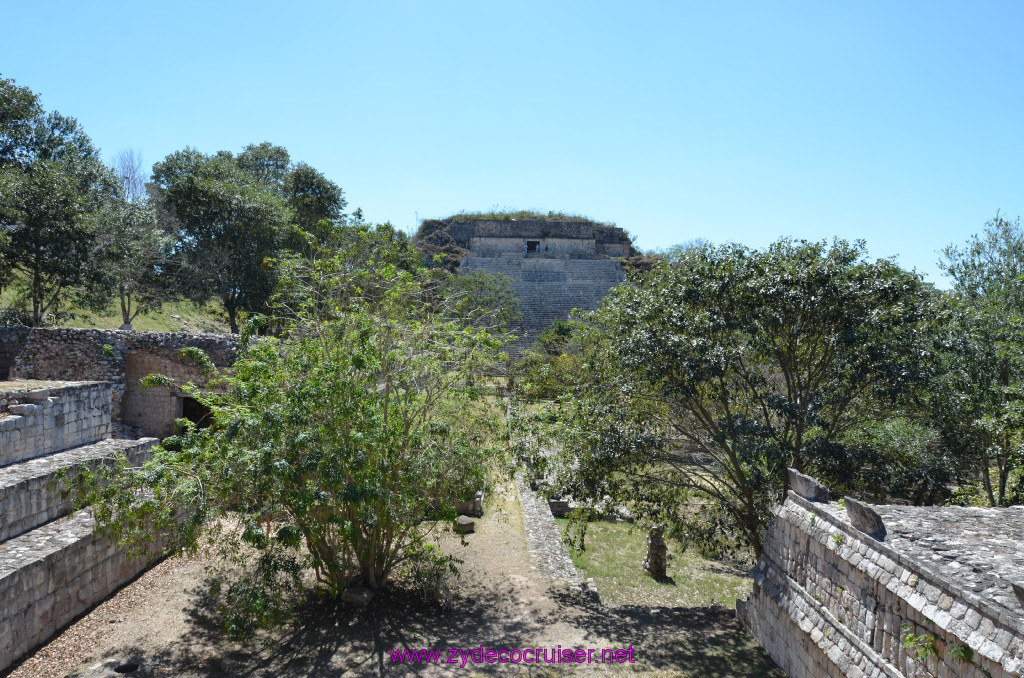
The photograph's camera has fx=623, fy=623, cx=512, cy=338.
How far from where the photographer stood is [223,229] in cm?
1841

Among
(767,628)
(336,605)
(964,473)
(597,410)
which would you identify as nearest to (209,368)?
(336,605)

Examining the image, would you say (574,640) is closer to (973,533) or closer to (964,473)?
(973,533)

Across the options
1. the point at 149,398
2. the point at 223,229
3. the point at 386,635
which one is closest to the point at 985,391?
the point at 386,635

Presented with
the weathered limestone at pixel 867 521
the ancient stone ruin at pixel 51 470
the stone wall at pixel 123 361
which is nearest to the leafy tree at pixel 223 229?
the stone wall at pixel 123 361

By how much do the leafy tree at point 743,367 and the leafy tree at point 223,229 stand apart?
→ 1306cm

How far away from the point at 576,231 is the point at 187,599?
102ft

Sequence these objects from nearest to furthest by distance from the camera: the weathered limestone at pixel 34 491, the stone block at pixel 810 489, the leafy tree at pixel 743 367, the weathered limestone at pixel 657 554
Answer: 1. the stone block at pixel 810 489
2. the weathered limestone at pixel 34 491
3. the leafy tree at pixel 743 367
4. the weathered limestone at pixel 657 554

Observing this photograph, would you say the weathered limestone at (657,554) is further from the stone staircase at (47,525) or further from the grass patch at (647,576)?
the stone staircase at (47,525)

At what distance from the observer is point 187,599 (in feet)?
25.1

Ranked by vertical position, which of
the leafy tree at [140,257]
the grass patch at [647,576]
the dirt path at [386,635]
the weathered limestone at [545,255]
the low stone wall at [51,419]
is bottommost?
the grass patch at [647,576]

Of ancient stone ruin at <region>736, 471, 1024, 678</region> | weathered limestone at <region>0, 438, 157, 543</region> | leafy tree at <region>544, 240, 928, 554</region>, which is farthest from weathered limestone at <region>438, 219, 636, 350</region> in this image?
ancient stone ruin at <region>736, 471, 1024, 678</region>

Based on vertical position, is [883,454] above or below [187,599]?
above

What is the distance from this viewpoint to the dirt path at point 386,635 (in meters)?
6.20

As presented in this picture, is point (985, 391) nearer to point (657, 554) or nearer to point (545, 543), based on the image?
point (657, 554)
